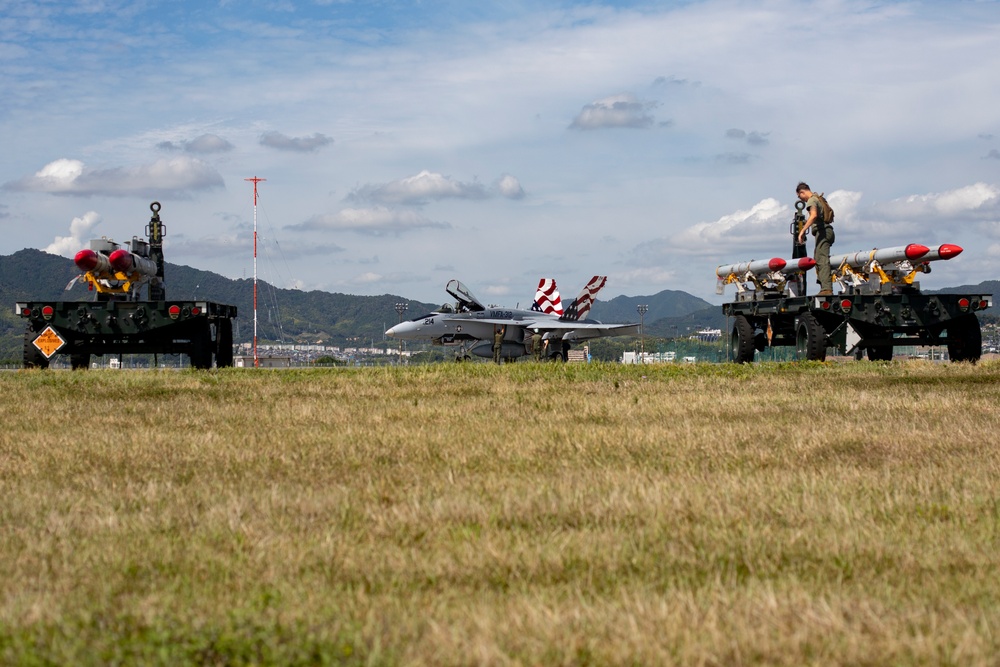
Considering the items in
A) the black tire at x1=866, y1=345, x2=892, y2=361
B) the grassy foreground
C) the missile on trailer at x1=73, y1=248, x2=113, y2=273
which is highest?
the missile on trailer at x1=73, y1=248, x2=113, y2=273

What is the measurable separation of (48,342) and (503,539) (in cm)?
1677

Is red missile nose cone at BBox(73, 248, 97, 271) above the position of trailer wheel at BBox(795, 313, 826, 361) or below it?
above

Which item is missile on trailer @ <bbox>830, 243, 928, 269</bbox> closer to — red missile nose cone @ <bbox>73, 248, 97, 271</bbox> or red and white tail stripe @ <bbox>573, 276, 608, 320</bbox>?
red missile nose cone @ <bbox>73, 248, 97, 271</bbox>

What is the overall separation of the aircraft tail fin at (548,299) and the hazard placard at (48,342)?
113 ft

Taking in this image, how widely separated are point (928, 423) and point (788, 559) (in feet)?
17.0

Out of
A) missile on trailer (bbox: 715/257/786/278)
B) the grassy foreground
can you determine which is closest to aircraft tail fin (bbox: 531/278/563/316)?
missile on trailer (bbox: 715/257/786/278)

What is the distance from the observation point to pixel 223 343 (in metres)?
21.2

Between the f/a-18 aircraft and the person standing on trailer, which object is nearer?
the person standing on trailer

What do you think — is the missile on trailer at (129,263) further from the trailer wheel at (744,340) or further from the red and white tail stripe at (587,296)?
the red and white tail stripe at (587,296)

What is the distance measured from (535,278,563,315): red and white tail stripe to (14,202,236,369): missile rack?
3227 cm

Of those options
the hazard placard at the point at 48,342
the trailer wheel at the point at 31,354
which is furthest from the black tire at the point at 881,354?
the trailer wheel at the point at 31,354

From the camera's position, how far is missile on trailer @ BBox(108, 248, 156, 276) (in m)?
20.2

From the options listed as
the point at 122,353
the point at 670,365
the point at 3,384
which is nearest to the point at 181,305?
the point at 122,353

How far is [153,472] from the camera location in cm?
673
